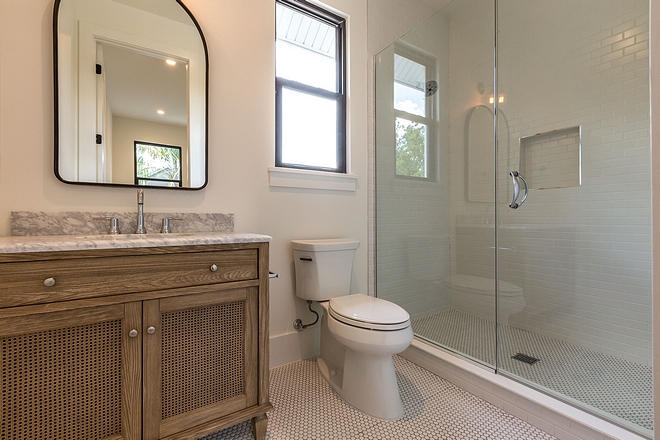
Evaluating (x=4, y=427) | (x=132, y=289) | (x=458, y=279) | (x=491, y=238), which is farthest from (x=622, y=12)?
(x=4, y=427)

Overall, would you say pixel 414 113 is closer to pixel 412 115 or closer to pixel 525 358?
pixel 412 115

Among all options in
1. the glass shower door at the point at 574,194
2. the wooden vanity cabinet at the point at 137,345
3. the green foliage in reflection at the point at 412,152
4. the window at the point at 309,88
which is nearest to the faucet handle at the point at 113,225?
the wooden vanity cabinet at the point at 137,345

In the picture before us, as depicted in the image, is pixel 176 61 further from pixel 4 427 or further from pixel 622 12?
pixel 622 12

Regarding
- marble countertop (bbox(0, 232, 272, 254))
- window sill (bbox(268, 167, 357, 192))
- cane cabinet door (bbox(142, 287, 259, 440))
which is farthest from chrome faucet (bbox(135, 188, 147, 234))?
window sill (bbox(268, 167, 357, 192))

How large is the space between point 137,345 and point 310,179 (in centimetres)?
126

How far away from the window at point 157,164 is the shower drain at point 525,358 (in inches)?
77.9

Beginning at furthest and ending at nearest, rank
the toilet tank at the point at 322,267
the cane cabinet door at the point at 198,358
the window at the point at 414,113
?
the window at the point at 414,113 < the toilet tank at the point at 322,267 < the cane cabinet door at the point at 198,358

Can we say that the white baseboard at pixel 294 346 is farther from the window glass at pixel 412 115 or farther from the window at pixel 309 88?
the window glass at pixel 412 115

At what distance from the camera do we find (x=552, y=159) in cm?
200

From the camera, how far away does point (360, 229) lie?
2252 millimetres

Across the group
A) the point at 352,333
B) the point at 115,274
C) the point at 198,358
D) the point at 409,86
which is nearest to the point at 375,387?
the point at 352,333

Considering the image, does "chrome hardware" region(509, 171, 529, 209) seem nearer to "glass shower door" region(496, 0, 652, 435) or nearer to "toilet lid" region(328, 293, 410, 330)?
"glass shower door" region(496, 0, 652, 435)

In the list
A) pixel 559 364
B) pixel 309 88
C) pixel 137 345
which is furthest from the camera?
pixel 309 88

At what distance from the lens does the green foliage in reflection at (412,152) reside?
231 centimetres
